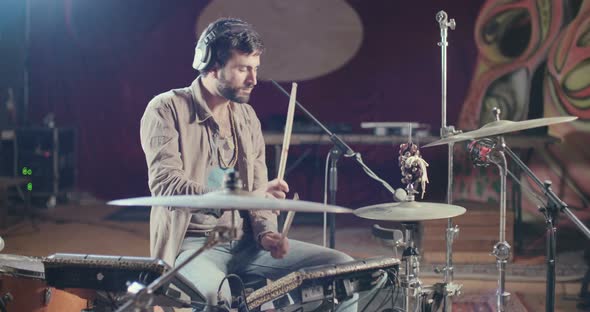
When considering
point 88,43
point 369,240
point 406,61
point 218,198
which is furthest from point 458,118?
point 218,198

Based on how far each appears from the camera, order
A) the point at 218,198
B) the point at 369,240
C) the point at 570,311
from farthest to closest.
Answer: the point at 369,240 → the point at 570,311 → the point at 218,198

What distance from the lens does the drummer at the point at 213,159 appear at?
2824 millimetres

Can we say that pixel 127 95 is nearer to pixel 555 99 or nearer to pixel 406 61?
pixel 406 61

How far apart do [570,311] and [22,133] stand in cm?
518

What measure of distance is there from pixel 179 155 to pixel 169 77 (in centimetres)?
449

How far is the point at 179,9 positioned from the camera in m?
7.16

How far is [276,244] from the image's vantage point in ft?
9.30

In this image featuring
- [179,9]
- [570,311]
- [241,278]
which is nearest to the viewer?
[241,278]

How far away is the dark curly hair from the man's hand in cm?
75

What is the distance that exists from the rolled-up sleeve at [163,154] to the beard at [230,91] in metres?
0.24

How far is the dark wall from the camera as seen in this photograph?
22.4 ft

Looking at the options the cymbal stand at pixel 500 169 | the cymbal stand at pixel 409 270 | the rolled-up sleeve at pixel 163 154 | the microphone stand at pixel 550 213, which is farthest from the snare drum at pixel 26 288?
the microphone stand at pixel 550 213

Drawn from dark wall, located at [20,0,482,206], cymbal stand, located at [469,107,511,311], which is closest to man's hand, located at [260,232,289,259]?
cymbal stand, located at [469,107,511,311]

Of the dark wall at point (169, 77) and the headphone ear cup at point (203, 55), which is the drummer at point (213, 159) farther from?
the dark wall at point (169, 77)
